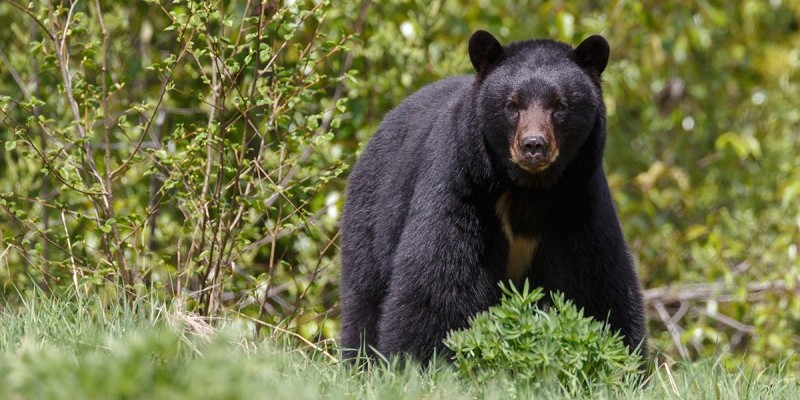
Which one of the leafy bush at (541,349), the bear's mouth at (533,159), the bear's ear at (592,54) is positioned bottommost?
the leafy bush at (541,349)

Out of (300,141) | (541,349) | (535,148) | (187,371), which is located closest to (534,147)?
(535,148)

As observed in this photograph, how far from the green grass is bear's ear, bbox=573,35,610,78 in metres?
1.41

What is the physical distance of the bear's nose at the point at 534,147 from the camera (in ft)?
16.1

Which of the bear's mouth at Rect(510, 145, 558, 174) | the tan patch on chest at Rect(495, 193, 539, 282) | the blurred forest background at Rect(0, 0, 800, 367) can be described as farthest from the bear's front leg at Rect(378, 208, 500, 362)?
the blurred forest background at Rect(0, 0, 800, 367)

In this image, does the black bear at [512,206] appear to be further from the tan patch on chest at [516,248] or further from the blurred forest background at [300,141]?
the blurred forest background at [300,141]

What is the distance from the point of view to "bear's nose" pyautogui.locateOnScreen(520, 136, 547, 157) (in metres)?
4.92

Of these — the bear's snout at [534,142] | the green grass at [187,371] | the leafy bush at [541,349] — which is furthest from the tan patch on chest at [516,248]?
the leafy bush at [541,349]

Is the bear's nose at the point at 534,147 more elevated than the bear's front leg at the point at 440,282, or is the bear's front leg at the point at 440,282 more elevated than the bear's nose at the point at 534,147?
the bear's nose at the point at 534,147

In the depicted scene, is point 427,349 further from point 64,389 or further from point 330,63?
point 330,63

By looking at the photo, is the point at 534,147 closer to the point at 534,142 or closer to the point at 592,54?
the point at 534,142

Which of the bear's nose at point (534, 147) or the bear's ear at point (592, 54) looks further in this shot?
the bear's ear at point (592, 54)

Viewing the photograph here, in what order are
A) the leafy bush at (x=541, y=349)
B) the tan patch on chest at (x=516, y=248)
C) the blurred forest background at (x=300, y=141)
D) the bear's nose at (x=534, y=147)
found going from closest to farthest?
the leafy bush at (x=541, y=349) < the bear's nose at (x=534, y=147) < the tan patch on chest at (x=516, y=248) < the blurred forest background at (x=300, y=141)

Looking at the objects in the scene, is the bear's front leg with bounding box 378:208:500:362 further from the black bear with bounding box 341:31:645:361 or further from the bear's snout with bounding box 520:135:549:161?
the bear's snout with bounding box 520:135:549:161

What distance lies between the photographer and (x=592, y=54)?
535cm
